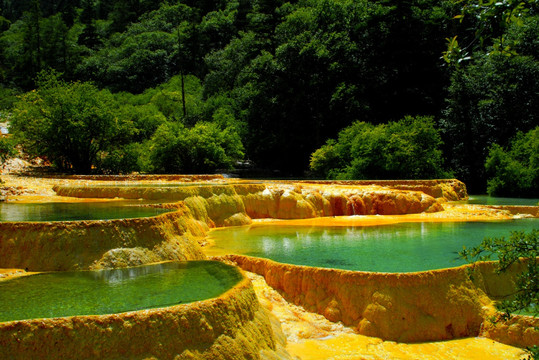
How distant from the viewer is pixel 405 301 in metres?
9.99

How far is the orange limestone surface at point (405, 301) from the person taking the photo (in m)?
9.90

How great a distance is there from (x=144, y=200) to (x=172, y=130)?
12.7 meters

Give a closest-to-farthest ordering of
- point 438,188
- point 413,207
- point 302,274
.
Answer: point 302,274 < point 413,207 < point 438,188

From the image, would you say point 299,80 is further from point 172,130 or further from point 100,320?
point 100,320

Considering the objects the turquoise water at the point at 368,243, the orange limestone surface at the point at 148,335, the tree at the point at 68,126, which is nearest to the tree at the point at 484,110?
the turquoise water at the point at 368,243

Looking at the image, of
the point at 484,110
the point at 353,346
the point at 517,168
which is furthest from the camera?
the point at 484,110

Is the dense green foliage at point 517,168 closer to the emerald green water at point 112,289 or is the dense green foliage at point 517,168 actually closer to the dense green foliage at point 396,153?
the dense green foliage at point 396,153

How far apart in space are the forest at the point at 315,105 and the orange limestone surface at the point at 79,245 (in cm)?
991

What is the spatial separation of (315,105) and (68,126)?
18.2 m

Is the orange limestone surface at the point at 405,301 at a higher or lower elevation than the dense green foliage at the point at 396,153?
lower

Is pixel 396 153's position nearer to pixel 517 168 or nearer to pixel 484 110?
pixel 517 168

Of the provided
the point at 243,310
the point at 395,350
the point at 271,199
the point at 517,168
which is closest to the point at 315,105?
the point at 517,168

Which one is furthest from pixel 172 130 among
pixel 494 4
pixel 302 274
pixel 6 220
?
pixel 494 4

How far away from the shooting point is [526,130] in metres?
29.9
